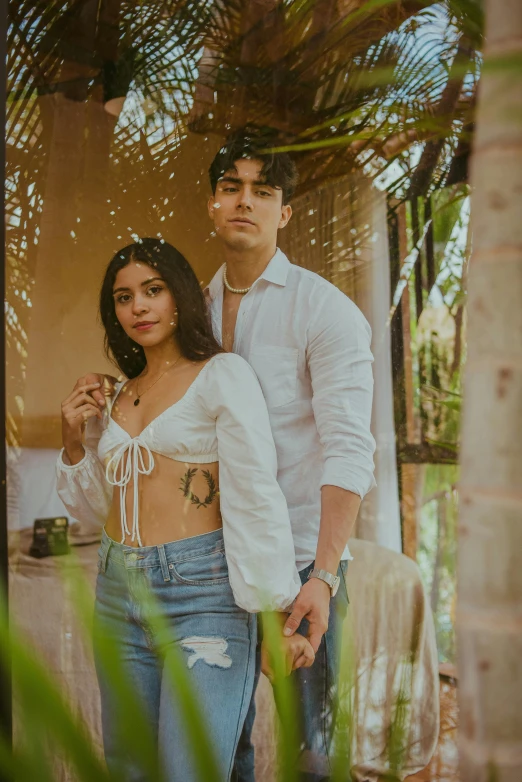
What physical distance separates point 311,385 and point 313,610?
1.15 ft

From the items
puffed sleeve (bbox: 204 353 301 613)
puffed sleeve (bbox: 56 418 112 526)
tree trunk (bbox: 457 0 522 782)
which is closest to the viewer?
tree trunk (bbox: 457 0 522 782)

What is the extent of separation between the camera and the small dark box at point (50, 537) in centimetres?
133

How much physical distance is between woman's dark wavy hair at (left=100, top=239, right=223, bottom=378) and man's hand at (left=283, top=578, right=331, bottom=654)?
15.6 inches

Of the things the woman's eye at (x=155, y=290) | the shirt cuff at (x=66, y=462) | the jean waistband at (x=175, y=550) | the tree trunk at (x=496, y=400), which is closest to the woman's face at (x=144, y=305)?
the woman's eye at (x=155, y=290)

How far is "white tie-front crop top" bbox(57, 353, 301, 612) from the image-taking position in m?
1.19

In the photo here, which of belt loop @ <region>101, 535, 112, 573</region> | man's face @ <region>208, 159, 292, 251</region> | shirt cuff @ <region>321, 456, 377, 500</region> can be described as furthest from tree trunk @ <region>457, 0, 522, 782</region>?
belt loop @ <region>101, 535, 112, 573</region>

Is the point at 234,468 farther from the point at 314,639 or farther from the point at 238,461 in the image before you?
the point at 314,639

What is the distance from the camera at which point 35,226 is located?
4.52 feet

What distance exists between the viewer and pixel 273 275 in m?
1.28

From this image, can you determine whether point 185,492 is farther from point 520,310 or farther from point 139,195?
point 520,310

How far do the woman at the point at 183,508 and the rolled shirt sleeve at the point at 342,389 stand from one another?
0.31 ft

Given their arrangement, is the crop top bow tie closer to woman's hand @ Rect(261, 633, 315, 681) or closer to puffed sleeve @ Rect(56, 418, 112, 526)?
puffed sleeve @ Rect(56, 418, 112, 526)

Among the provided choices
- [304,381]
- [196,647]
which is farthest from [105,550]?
[304,381]

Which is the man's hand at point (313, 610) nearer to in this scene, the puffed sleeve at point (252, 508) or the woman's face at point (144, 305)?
the puffed sleeve at point (252, 508)
